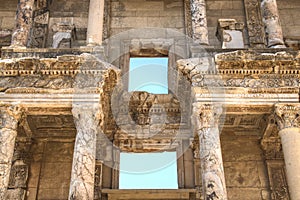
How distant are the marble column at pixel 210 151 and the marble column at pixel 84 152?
2.28 metres

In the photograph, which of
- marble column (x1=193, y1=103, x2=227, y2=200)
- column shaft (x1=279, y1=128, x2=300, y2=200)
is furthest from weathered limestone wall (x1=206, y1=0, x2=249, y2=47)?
column shaft (x1=279, y1=128, x2=300, y2=200)

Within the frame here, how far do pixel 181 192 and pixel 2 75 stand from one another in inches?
207

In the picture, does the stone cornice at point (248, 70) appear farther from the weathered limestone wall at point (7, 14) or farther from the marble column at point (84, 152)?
the weathered limestone wall at point (7, 14)

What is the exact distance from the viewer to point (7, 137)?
29.7ft

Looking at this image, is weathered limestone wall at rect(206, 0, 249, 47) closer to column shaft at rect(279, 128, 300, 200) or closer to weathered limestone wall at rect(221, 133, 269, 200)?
weathered limestone wall at rect(221, 133, 269, 200)

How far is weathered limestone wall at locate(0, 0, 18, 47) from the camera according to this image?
12641mm

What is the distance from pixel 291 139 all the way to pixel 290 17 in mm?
5685

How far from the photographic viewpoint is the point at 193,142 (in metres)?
11.2

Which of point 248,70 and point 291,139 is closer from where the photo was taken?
point 291,139

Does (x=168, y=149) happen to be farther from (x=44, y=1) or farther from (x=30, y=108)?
(x=44, y=1)

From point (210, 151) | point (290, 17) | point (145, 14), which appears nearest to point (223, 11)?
point (290, 17)

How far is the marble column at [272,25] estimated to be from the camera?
10680mm

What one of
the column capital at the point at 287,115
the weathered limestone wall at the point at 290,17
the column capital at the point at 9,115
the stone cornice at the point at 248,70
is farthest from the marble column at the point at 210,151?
the weathered limestone wall at the point at 290,17

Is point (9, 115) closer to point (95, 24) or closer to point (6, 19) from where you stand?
point (95, 24)
